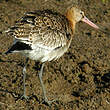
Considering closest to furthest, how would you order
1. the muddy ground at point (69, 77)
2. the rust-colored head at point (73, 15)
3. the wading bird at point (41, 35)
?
the wading bird at point (41, 35), the muddy ground at point (69, 77), the rust-colored head at point (73, 15)

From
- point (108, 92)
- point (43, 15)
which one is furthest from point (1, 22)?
point (108, 92)

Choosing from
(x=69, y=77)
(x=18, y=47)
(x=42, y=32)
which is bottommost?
(x=69, y=77)

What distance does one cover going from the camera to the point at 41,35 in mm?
5309

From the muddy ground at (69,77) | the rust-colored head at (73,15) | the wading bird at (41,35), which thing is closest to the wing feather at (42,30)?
the wading bird at (41,35)

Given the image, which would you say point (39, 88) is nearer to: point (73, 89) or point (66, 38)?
point (73, 89)

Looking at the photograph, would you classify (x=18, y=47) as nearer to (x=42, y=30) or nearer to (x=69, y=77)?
(x=42, y=30)

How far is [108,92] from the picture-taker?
6184 millimetres

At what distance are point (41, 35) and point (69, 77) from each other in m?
1.50

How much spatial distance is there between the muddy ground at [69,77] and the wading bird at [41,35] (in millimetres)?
289

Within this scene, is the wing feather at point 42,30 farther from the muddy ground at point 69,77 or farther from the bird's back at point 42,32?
the muddy ground at point 69,77

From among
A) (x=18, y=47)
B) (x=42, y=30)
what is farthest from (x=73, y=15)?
(x=18, y=47)

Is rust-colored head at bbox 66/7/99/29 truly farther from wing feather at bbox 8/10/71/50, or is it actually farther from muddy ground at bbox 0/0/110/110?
muddy ground at bbox 0/0/110/110

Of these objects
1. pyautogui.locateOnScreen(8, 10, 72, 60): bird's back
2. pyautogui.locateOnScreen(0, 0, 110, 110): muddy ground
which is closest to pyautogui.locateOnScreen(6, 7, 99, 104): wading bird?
pyautogui.locateOnScreen(8, 10, 72, 60): bird's back

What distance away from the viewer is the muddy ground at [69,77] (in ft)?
18.9
